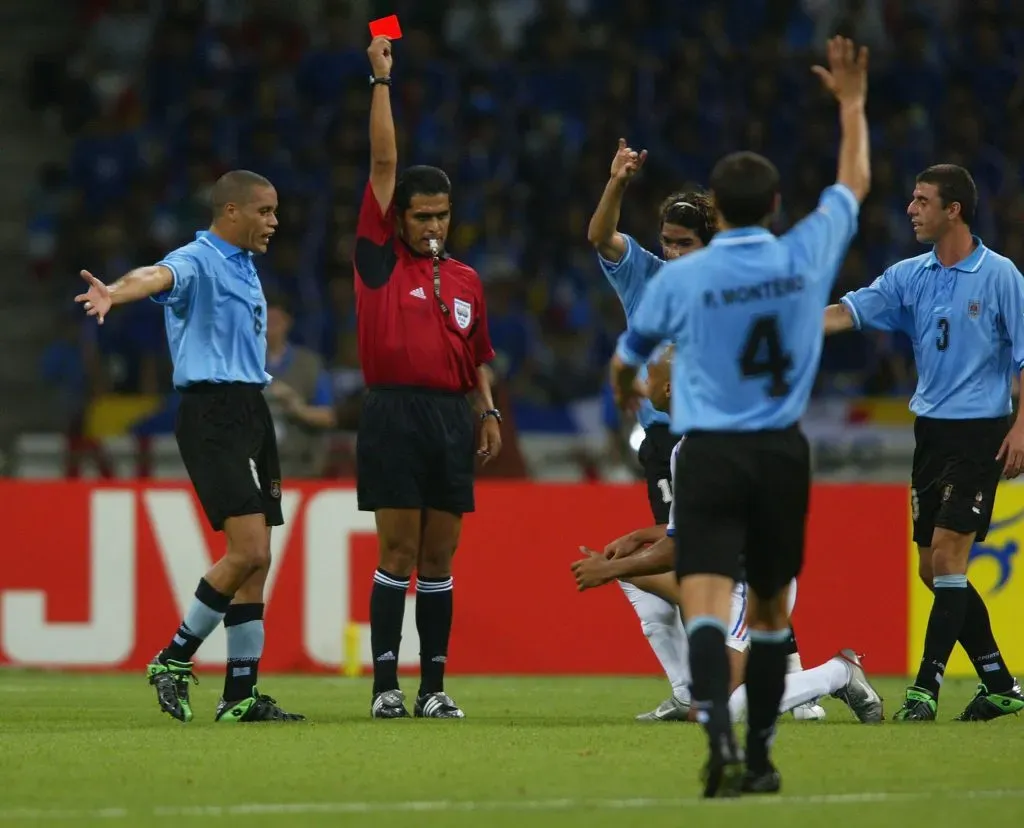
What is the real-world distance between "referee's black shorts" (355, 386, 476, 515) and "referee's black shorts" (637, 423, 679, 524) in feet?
2.78

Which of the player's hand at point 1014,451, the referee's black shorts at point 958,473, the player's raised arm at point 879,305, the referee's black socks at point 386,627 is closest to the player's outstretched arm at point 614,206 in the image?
the player's raised arm at point 879,305

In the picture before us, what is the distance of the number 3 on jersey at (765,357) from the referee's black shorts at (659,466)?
2.78 m

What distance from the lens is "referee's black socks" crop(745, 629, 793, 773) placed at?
18.6ft

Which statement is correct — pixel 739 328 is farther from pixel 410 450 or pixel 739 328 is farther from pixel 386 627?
pixel 386 627

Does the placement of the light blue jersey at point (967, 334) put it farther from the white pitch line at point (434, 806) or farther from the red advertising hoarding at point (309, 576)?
the red advertising hoarding at point (309, 576)

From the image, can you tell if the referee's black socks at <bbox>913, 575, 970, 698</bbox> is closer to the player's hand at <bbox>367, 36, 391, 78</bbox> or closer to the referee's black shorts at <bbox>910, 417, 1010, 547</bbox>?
the referee's black shorts at <bbox>910, 417, 1010, 547</bbox>

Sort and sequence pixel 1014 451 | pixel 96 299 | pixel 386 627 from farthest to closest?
1. pixel 386 627
2. pixel 1014 451
3. pixel 96 299

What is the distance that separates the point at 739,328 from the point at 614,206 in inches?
95.5

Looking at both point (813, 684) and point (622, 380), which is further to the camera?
point (813, 684)

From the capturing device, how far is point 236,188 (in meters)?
8.42

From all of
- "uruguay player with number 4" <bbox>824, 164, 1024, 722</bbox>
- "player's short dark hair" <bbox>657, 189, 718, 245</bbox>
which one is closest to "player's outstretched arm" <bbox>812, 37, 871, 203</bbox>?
"player's short dark hair" <bbox>657, 189, 718, 245</bbox>

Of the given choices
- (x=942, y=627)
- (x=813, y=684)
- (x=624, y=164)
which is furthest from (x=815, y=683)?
(x=624, y=164)

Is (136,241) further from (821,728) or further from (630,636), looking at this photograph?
(821,728)

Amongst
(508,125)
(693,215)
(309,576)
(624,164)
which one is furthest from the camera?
(508,125)
